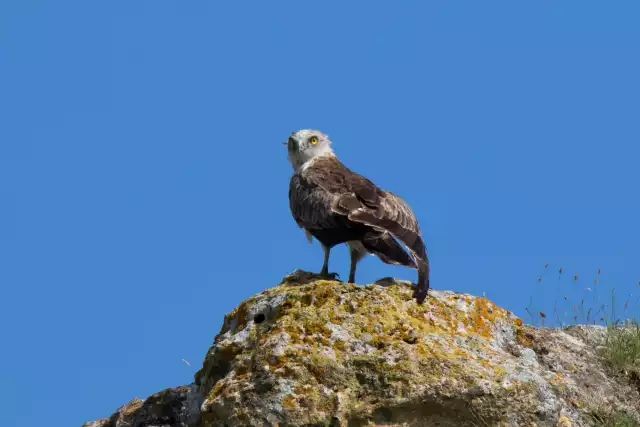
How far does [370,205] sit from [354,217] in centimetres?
27

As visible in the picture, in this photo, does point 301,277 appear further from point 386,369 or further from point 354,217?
point 386,369

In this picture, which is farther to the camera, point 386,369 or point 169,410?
point 169,410

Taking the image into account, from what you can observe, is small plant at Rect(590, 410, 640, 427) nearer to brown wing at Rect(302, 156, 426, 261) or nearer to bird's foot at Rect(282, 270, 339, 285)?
brown wing at Rect(302, 156, 426, 261)

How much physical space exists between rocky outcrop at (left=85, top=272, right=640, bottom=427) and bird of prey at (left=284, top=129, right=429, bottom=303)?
0.39m

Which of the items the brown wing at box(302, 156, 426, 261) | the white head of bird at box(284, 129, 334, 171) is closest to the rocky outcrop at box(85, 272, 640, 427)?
the brown wing at box(302, 156, 426, 261)

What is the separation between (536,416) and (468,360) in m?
0.62

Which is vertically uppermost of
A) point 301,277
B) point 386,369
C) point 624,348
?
point 301,277

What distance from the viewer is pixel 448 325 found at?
6621 millimetres

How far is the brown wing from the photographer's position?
7570 millimetres

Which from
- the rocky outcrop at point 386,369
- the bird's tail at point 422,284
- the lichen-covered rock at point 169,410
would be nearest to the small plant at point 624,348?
the rocky outcrop at point 386,369

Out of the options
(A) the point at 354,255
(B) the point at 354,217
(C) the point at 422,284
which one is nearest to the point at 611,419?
(C) the point at 422,284

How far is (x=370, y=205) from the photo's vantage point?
789cm

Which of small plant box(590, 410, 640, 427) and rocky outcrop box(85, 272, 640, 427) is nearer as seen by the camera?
rocky outcrop box(85, 272, 640, 427)

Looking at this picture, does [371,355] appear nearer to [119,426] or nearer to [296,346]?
[296,346]
